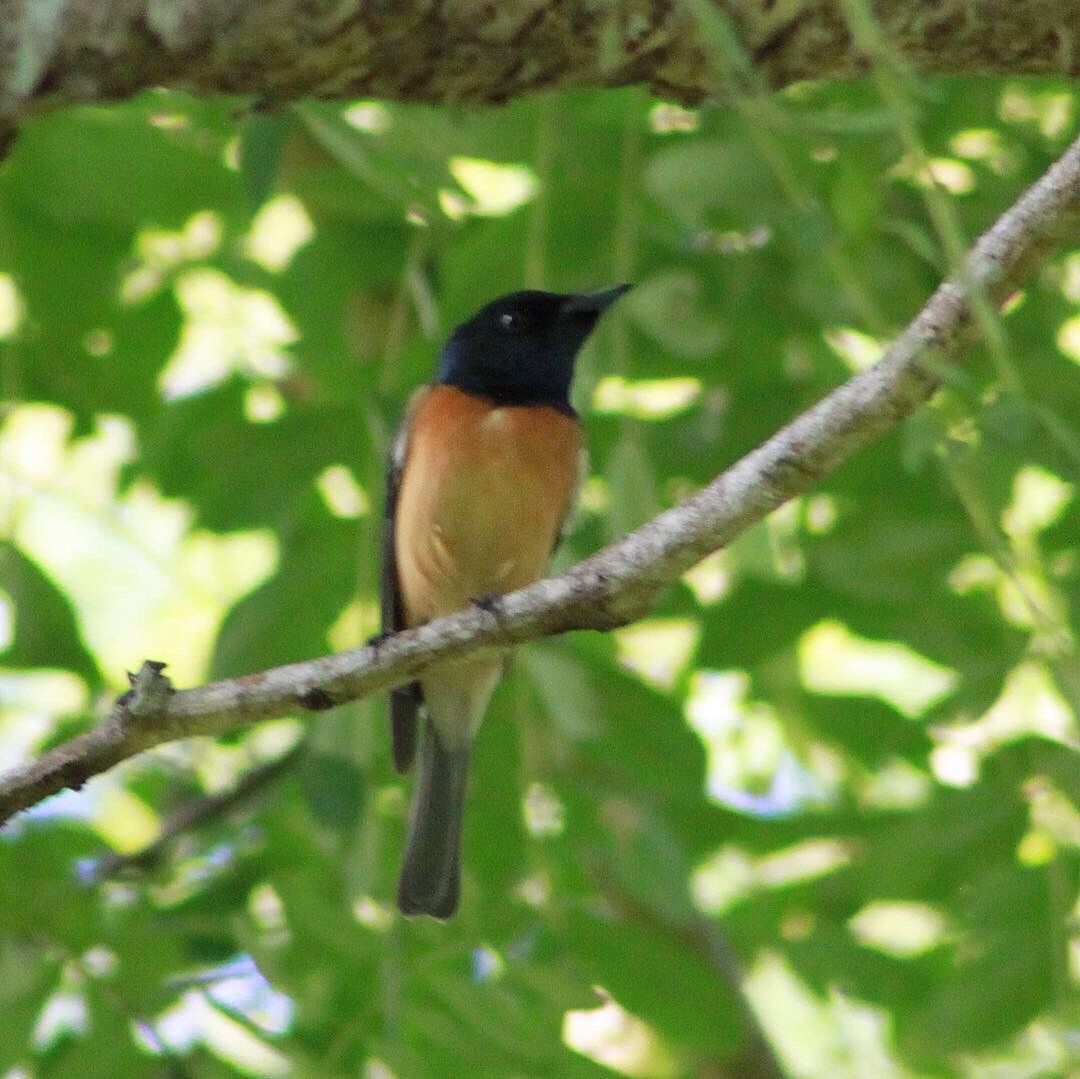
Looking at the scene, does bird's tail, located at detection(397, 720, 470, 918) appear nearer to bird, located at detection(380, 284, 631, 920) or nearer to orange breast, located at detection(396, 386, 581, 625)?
bird, located at detection(380, 284, 631, 920)

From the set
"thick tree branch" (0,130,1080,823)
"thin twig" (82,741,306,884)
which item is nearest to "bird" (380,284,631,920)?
"thin twig" (82,741,306,884)

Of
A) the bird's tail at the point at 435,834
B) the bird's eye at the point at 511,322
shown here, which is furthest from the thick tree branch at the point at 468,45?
the bird's tail at the point at 435,834

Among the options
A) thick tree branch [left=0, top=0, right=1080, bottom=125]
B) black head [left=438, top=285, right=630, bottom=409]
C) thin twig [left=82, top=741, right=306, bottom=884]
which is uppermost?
thick tree branch [left=0, top=0, right=1080, bottom=125]

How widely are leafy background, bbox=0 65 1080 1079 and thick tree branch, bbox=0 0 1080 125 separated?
10.0 inches

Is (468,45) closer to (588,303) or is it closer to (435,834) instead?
(588,303)

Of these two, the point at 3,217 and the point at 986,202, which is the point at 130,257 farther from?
the point at 986,202

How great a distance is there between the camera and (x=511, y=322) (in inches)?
222

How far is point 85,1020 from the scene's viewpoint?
14.3 ft

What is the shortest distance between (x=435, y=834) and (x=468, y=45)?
2.33m

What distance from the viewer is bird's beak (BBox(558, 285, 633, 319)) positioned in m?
5.14

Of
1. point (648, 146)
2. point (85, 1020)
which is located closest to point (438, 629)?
point (85, 1020)

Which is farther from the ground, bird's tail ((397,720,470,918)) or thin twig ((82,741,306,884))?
bird's tail ((397,720,470,918))

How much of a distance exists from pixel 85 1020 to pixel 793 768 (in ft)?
10.2

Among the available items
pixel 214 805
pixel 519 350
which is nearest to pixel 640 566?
pixel 519 350
